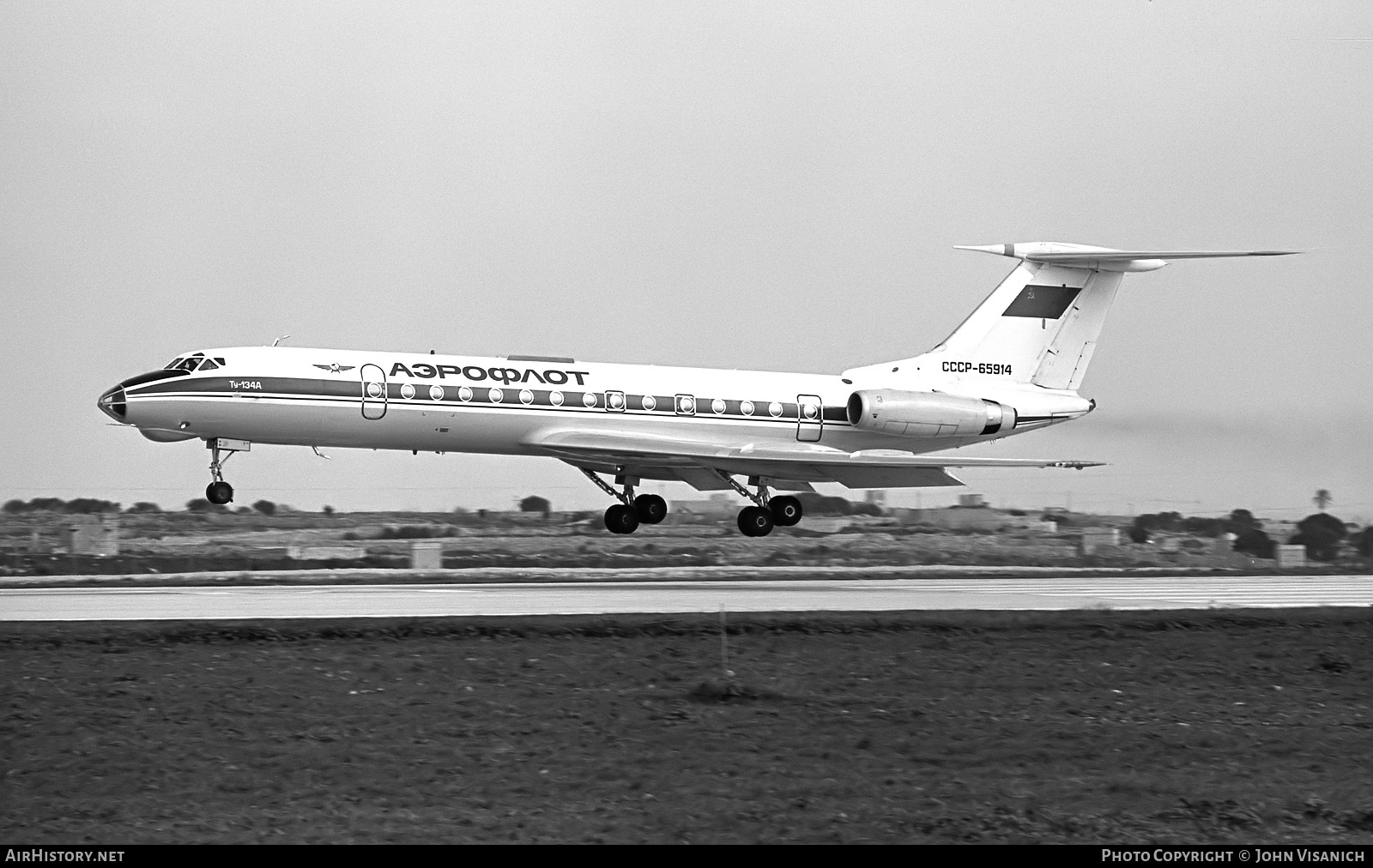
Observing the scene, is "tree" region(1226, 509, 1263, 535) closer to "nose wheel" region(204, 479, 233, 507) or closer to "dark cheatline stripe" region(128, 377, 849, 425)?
"dark cheatline stripe" region(128, 377, 849, 425)

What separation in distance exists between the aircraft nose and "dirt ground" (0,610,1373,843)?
38.3 feet

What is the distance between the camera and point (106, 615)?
1886cm

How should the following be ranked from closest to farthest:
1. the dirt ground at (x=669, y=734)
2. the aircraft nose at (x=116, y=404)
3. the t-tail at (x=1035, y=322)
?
the dirt ground at (x=669, y=734)
the aircraft nose at (x=116, y=404)
the t-tail at (x=1035, y=322)

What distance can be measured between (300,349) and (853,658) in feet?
53.4

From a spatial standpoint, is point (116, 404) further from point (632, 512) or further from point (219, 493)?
point (632, 512)

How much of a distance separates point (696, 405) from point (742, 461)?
151 cm

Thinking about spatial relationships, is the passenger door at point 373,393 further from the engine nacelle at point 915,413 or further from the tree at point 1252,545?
the tree at point 1252,545

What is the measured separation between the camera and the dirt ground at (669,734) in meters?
10.6

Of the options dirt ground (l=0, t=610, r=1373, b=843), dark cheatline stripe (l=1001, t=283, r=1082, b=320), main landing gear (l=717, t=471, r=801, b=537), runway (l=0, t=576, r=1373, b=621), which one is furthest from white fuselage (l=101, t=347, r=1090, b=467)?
dirt ground (l=0, t=610, r=1373, b=843)

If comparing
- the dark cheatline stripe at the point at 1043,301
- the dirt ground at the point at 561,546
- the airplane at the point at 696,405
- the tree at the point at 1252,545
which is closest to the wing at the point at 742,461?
the airplane at the point at 696,405

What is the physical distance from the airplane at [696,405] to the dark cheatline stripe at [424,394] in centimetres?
3

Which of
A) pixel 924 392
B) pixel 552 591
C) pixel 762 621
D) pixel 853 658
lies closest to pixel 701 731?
pixel 853 658

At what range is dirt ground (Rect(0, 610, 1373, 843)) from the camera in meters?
10.6
